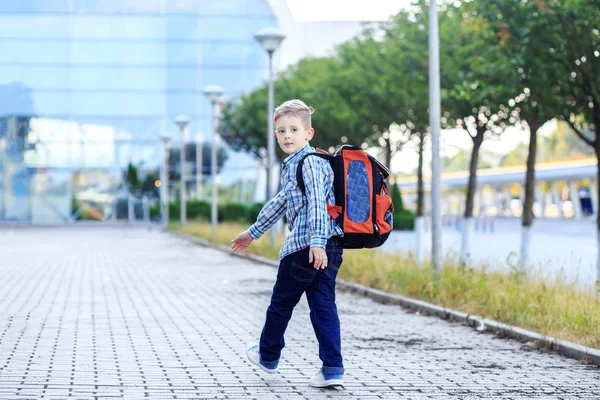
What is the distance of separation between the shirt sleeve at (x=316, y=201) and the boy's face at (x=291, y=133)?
166 millimetres

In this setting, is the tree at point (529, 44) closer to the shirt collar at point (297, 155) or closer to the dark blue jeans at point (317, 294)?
the shirt collar at point (297, 155)

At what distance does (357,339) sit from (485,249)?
72.7ft

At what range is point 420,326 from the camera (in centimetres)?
1023

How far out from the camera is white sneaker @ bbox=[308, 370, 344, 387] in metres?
6.27

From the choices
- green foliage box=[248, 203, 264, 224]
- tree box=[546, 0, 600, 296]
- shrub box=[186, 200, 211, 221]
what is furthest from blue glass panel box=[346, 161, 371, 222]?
shrub box=[186, 200, 211, 221]

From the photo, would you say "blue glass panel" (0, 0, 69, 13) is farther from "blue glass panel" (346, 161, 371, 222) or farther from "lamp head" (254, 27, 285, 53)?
"blue glass panel" (346, 161, 371, 222)

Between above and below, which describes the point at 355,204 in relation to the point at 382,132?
below

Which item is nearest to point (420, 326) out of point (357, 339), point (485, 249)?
point (357, 339)

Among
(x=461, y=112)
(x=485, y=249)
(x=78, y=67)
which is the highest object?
(x=78, y=67)

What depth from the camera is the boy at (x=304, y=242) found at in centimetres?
614

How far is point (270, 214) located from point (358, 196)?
54cm

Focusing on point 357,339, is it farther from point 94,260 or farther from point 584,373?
point 94,260

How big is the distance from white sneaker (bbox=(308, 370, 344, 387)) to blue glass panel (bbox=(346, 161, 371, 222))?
3.08 ft

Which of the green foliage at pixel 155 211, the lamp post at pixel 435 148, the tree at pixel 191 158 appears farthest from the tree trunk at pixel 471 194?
the green foliage at pixel 155 211
